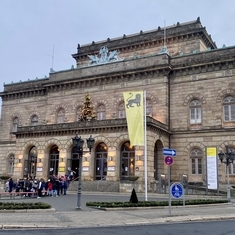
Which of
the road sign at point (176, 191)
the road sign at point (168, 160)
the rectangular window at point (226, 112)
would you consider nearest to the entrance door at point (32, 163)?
the rectangular window at point (226, 112)

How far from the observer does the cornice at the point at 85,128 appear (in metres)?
35.5

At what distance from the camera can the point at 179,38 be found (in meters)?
47.0

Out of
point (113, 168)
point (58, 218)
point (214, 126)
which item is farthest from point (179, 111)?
point (58, 218)

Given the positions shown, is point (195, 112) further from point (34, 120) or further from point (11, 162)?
point (11, 162)

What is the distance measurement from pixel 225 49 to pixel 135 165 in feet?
54.2

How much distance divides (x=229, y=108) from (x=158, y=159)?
952 cm

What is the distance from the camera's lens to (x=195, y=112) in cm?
3825

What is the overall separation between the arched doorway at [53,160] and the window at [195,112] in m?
16.5

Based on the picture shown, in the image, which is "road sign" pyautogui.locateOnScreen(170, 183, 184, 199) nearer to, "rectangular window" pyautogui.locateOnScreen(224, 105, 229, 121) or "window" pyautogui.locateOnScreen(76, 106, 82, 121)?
"rectangular window" pyautogui.locateOnScreen(224, 105, 229, 121)

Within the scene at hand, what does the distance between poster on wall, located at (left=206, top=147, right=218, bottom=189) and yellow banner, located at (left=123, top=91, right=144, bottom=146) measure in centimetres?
791

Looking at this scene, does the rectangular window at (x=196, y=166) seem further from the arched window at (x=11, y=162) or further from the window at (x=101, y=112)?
the arched window at (x=11, y=162)

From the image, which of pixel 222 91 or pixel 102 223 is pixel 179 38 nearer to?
pixel 222 91

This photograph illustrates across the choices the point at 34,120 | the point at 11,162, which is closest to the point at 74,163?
the point at 34,120

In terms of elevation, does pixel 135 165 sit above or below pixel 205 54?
below
